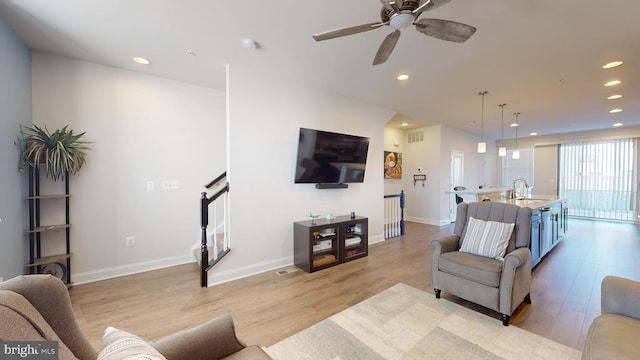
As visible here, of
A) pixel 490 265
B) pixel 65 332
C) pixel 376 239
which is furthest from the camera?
pixel 376 239

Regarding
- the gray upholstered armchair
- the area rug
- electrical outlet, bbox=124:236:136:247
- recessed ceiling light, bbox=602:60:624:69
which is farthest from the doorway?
electrical outlet, bbox=124:236:136:247

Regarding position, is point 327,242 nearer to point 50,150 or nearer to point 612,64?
point 50,150

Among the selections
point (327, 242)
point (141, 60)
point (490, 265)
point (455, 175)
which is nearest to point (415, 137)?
point (455, 175)

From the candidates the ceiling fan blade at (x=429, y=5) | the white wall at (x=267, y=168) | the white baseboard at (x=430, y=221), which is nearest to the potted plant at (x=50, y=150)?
the white wall at (x=267, y=168)

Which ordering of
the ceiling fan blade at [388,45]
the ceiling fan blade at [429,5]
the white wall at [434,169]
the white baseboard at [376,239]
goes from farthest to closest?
the white wall at [434,169] → the white baseboard at [376,239] → the ceiling fan blade at [388,45] → the ceiling fan blade at [429,5]

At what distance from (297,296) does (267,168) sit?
68.4 inches

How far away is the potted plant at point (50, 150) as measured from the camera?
2543mm

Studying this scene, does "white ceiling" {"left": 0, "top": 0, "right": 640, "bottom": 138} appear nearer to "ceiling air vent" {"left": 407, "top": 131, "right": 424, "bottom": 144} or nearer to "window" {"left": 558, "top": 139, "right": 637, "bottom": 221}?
"ceiling air vent" {"left": 407, "top": 131, "right": 424, "bottom": 144}

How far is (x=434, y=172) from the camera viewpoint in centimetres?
669

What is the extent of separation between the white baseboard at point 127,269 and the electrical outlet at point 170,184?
1.04 meters

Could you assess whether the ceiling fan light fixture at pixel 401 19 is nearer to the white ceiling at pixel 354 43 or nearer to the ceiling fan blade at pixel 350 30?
the ceiling fan blade at pixel 350 30

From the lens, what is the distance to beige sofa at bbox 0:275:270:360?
705mm

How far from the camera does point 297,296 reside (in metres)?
2.74

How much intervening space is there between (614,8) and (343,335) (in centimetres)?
362
